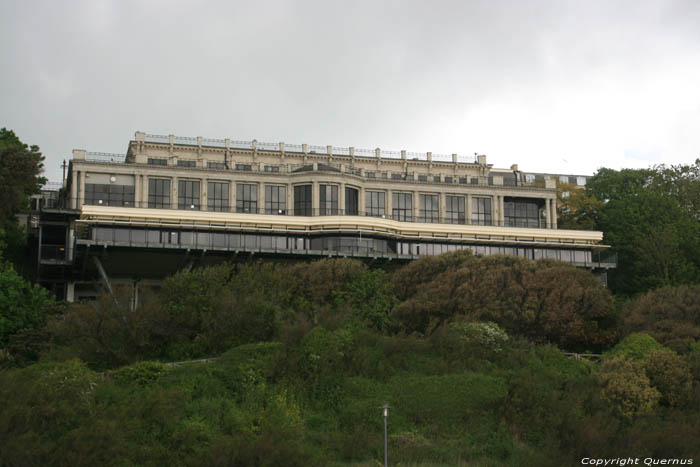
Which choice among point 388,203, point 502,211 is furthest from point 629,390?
point 502,211

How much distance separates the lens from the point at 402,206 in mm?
100000

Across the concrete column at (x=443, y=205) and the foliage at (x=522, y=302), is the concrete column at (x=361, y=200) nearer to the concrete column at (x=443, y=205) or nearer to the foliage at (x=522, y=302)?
the concrete column at (x=443, y=205)

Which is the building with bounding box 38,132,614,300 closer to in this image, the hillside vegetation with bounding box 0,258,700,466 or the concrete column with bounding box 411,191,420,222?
the concrete column with bounding box 411,191,420,222

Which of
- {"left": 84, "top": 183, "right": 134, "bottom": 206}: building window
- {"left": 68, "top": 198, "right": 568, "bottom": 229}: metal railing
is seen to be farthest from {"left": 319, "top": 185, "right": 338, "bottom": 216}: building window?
{"left": 84, "top": 183, "right": 134, "bottom": 206}: building window

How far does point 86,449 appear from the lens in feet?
132

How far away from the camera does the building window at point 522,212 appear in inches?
4028

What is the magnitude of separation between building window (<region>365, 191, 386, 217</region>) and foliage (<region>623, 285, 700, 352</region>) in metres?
38.4

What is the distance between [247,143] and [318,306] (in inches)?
1687

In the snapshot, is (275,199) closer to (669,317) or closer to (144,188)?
(144,188)

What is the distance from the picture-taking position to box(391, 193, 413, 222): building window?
325 ft

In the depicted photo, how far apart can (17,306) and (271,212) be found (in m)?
37.1

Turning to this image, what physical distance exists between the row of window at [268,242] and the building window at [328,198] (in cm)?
664

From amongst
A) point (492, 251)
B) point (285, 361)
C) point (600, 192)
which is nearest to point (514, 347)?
point (285, 361)

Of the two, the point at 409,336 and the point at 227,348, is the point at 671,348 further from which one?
the point at 227,348
